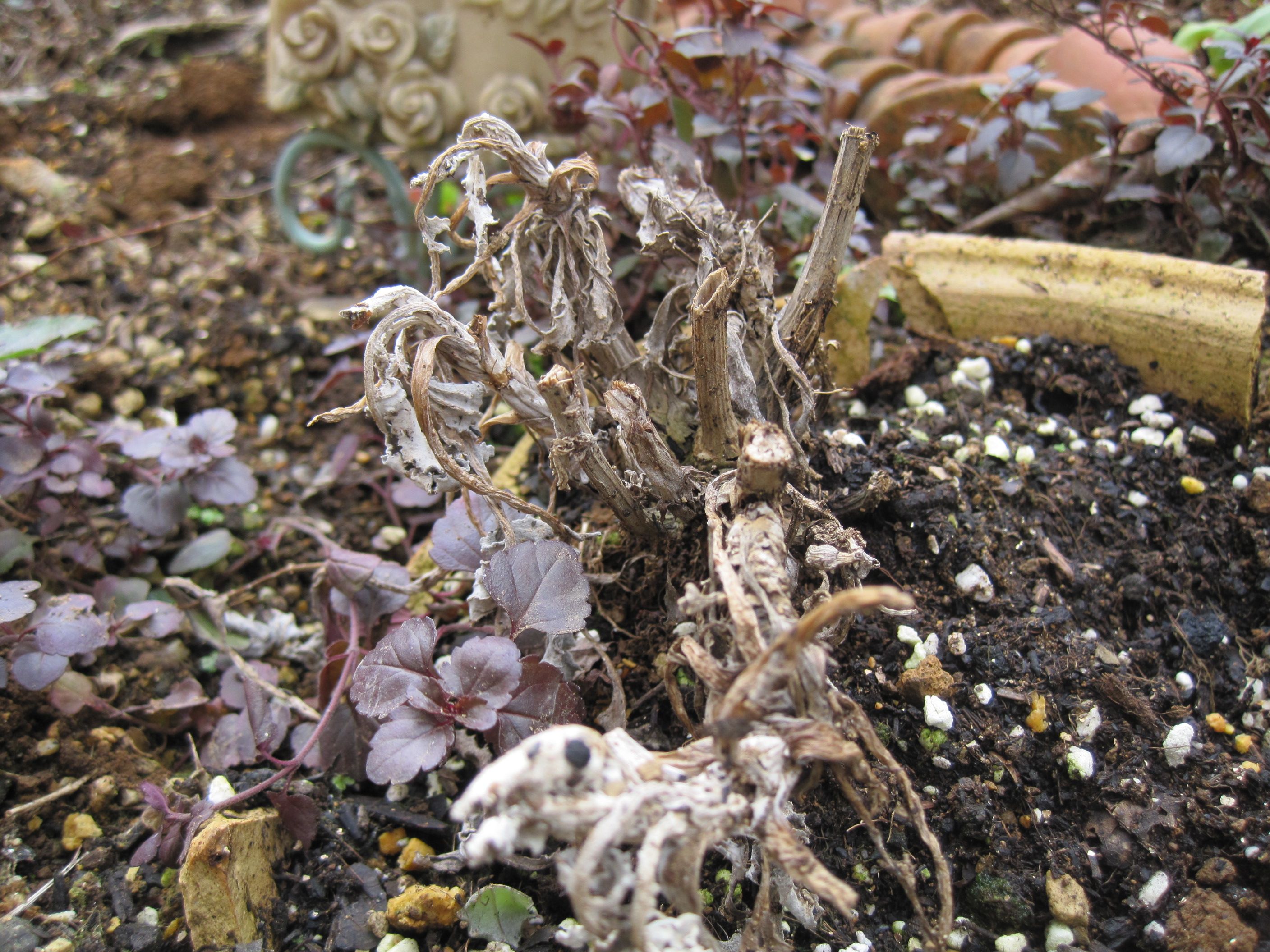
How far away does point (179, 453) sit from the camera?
55.7 inches

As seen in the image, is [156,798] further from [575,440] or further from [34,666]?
[575,440]

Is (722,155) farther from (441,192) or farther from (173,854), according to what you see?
(173,854)

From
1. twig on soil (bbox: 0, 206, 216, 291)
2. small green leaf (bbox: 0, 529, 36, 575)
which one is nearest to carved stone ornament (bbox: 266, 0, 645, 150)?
twig on soil (bbox: 0, 206, 216, 291)

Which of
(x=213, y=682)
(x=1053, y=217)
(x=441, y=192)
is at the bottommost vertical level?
(x=213, y=682)

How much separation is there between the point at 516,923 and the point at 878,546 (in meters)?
0.68

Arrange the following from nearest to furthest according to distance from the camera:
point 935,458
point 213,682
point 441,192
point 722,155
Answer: point 935,458
point 213,682
point 722,155
point 441,192

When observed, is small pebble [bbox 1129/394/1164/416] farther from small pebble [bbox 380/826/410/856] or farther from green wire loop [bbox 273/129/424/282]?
green wire loop [bbox 273/129/424/282]

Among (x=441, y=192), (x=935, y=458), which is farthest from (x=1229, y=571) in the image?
(x=441, y=192)

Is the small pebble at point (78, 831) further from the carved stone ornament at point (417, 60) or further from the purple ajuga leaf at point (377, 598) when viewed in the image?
the carved stone ornament at point (417, 60)

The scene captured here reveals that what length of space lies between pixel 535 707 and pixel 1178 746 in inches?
32.1

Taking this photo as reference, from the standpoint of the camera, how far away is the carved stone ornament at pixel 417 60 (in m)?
1.88

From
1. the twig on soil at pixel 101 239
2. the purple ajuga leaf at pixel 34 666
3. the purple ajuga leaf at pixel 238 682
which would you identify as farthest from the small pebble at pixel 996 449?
the twig on soil at pixel 101 239

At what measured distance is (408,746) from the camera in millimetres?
934

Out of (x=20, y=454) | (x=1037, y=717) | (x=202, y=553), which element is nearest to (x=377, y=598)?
(x=202, y=553)
